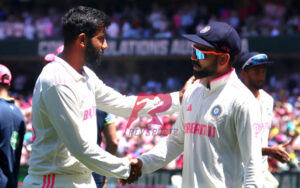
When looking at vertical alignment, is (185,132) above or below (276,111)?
above

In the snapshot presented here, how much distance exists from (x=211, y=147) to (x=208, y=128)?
0.13m

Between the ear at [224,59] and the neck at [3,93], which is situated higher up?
the ear at [224,59]

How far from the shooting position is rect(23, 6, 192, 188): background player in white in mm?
3459

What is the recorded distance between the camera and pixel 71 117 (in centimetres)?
345

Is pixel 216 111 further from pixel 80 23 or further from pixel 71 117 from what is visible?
pixel 80 23

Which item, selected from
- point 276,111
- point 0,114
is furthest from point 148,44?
point 0,114

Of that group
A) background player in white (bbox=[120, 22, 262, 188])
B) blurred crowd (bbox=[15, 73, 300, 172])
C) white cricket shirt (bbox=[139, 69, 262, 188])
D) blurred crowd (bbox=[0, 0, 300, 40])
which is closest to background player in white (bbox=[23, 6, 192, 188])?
background player in white (bbox=[120, 22, 262, 188])

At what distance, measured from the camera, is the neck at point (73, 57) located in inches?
145

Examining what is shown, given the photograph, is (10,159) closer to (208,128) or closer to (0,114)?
(0,114)

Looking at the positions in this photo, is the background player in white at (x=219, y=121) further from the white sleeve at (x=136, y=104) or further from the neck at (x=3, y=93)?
the neck at (x=3, y=93)

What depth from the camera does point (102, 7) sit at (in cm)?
2123

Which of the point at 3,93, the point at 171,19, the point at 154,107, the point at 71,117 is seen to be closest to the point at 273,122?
the point at 171,19

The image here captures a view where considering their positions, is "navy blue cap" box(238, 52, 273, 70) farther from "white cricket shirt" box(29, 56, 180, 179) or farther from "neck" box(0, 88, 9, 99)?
"neck" box(0, 88, 9, 99)

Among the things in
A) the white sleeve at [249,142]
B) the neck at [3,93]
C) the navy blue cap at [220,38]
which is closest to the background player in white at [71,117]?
the navy blue cap at [220,38]
